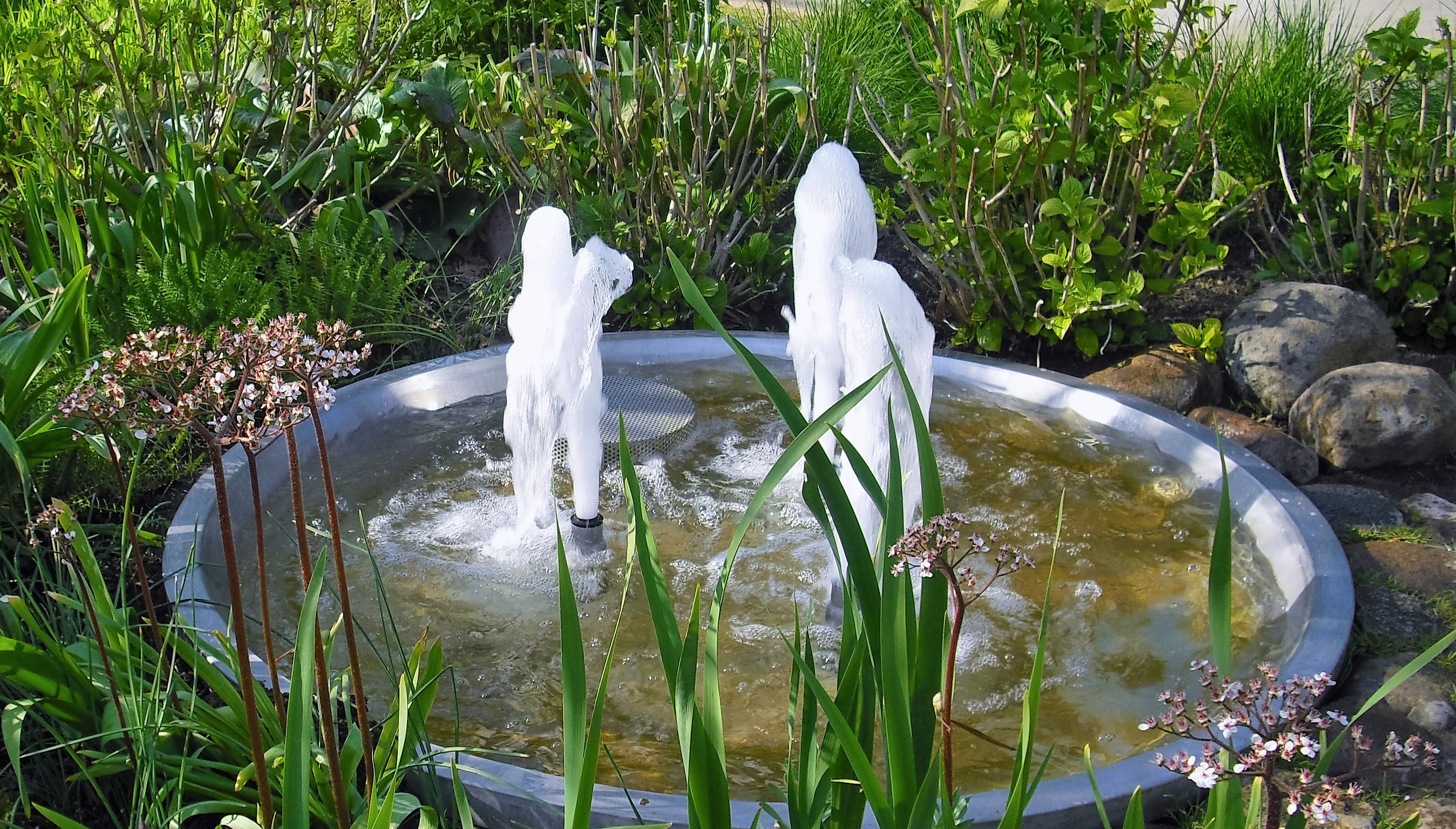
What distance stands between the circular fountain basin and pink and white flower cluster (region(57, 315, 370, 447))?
22.5 inches

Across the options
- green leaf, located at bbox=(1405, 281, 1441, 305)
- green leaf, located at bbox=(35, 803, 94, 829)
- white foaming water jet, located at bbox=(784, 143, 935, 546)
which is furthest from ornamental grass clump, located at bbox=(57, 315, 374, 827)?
green leaf, located at bbox=(1405, 281, 1441, 305)

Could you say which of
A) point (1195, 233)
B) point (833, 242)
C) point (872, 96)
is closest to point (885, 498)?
point (833, 242)

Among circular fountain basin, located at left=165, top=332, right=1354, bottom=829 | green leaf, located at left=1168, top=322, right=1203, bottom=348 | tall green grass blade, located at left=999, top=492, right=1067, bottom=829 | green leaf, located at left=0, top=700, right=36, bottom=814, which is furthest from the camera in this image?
green leaf, located at left=1168, top=322, right=1203, bottom=348

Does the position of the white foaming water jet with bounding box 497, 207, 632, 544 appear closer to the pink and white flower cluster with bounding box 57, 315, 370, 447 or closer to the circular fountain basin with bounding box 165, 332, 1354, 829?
the circular fountain basin with bounding box 165, 332, 1354, 829

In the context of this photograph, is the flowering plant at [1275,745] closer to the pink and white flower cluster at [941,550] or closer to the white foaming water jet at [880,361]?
the pink and white flower cluster at [941,550]

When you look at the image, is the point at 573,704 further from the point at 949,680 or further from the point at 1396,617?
the point at 1396,617

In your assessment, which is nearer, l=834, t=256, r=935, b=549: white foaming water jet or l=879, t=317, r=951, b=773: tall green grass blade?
l=879, t=317, r=951, b=773: tall green grass blade

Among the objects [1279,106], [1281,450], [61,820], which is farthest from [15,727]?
[1279,106]

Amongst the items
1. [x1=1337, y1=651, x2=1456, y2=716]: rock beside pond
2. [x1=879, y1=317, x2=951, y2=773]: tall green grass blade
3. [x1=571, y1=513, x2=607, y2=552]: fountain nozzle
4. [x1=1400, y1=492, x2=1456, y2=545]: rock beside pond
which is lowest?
[x1=571, y1=513, x2=607, y2=552]: fountain nozzle

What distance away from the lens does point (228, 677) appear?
2.04 m

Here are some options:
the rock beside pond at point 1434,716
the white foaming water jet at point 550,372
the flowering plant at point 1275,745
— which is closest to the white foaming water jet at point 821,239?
the white foaming water jet at point 550,372

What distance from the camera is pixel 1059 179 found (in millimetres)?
4422

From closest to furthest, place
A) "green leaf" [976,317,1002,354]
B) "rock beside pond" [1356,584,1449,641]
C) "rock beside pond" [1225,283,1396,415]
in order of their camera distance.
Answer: "rock beside pond" [1356,584,1449,641]
"rock beside pond" [1225,283,1396,415]
"green leaf" [976,317,1002,354]

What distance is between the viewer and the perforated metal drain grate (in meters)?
3.57
